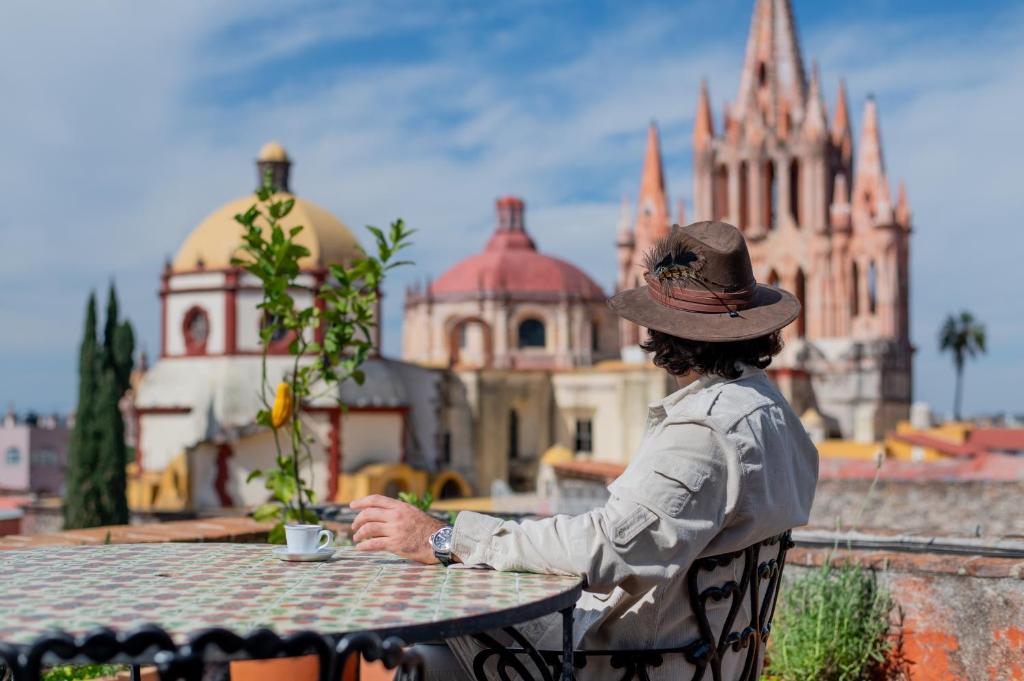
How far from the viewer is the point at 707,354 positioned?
294cm

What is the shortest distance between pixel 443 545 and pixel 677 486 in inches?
26.1

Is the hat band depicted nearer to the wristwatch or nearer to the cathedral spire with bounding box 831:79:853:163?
the wristwatch

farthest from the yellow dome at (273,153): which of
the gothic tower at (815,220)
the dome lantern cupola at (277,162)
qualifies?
the gothic tower at (815,220)

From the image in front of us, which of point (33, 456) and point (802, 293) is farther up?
point (802, 293)

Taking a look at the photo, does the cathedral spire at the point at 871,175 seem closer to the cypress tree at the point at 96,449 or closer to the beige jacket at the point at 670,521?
the cypress tree at the point at 96,449

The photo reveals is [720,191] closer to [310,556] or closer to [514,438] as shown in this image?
[514,438]

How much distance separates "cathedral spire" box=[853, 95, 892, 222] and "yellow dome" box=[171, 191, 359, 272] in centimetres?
2065

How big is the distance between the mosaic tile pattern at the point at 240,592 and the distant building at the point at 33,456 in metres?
53.0

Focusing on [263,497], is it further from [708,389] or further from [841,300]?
[708,389]

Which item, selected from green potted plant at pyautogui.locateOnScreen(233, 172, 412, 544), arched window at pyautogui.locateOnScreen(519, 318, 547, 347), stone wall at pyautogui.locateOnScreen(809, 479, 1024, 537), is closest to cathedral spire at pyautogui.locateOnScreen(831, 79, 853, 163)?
arched window at pyautogui.locateOnScreen(519, 318, 547, 347)

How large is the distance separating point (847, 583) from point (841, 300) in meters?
38.2

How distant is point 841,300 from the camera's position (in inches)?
1624

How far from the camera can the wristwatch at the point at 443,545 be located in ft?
9.52

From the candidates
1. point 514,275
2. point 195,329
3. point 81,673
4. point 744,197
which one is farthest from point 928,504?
point 744,197
